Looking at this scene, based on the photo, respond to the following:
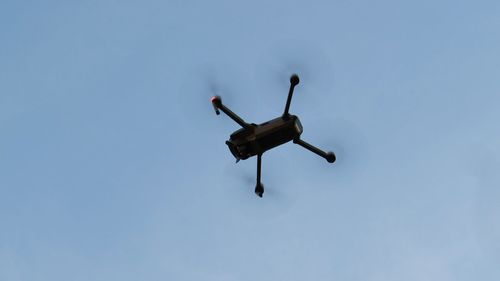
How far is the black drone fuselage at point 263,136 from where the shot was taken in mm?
23625

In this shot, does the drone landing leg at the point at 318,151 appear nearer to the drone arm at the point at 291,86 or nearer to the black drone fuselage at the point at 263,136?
the black drone fuselage at the point at 263,136

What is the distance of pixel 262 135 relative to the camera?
941 inches

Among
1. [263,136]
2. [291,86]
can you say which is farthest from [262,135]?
[291,86]

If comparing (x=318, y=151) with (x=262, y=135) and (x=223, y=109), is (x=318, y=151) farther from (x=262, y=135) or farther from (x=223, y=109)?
(x=223, y=109)

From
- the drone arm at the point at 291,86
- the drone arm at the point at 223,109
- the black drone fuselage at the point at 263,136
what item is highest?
the drone arm at the point at 291,86

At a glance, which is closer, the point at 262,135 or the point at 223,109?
the point at 223,109

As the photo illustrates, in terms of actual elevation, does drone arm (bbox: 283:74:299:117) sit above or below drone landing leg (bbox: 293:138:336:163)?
above

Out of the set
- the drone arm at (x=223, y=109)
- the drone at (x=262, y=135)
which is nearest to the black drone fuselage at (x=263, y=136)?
the drone at (x=262, y=135)

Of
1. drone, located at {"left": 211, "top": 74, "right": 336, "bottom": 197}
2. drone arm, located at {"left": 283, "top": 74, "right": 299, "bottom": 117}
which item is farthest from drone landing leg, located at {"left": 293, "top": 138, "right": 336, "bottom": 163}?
drone arm, located at {"left": 283, "top": 74, "right": 299, "bottom": 117}

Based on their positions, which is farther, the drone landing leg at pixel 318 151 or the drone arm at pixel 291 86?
→ the drone landing leg at pixel 318 151

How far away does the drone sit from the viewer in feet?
77.3

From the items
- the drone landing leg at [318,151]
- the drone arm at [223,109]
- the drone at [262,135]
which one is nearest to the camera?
the drone arm at [223,109]

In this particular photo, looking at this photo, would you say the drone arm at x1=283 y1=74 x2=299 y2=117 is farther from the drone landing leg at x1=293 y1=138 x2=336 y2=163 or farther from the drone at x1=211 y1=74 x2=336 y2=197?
the drone landing leg at x1=293 y1=138 x2=336 y2=163

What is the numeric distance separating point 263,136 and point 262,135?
0.06 m
